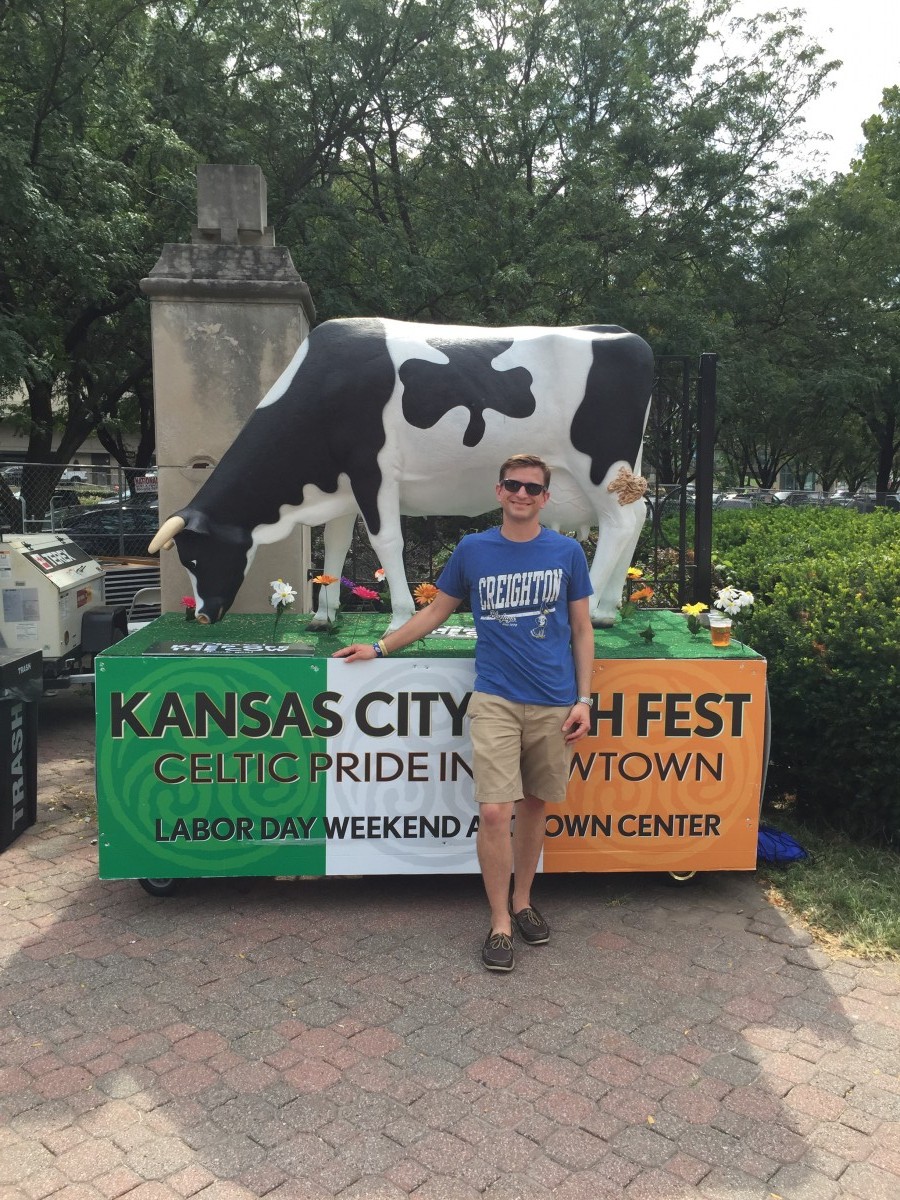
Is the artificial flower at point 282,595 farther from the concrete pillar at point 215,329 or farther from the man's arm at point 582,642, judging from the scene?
the man's arm at point 582,642

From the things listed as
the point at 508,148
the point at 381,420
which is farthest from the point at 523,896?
the point at 508,148

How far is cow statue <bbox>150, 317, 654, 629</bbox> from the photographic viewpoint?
4.32 metres

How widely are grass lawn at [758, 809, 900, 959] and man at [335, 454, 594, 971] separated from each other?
134 cm

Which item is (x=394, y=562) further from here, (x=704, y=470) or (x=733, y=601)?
(x=704, y=470)

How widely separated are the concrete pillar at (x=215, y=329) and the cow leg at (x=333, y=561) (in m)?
1.12

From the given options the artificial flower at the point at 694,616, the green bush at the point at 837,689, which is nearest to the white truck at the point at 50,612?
the artificial flower at the point at 694,616

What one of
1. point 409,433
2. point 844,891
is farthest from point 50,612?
point 844,891

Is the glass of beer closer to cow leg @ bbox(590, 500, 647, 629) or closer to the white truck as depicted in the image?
cow leg @ bbox(590, 500, 647, 629)

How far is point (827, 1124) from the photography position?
105 inches

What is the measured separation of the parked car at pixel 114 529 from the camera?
9539mm

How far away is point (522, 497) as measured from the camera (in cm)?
347

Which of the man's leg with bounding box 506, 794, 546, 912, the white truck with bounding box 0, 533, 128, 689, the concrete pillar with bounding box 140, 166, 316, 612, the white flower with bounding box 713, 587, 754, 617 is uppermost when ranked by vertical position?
the concrete pillar with bounding box 140, 166, 316, 612

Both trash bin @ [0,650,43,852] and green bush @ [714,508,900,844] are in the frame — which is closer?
green bush @ [714,508,900,844]

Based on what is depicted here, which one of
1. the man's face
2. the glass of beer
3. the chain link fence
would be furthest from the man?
the chain link fence
